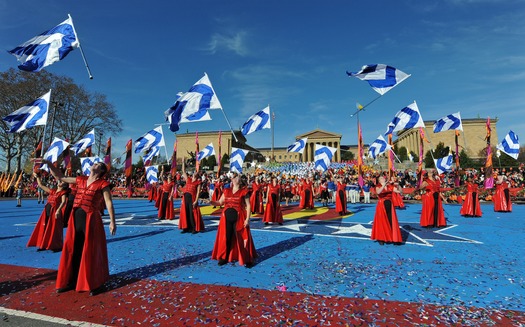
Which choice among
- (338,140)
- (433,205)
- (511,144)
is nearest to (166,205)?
(433,205)

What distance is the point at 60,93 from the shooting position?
3862 centimetres

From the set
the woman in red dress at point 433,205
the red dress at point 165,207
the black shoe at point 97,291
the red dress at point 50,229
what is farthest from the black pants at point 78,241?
the woman in red dress at point 433,205

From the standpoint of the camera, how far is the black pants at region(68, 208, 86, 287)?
186 inches

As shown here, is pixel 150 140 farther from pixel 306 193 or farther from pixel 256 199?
pixel 306 193

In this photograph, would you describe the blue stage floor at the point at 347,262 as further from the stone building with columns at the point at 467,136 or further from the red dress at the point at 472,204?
the stone building with columns at the point at 467,136

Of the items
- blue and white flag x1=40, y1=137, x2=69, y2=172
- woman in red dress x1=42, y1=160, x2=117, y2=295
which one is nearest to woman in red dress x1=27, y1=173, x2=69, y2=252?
woman in red dress x1=42, y1=160, x2=117, y2=295

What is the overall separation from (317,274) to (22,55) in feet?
29.7

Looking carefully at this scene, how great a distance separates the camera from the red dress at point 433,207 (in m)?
10.5

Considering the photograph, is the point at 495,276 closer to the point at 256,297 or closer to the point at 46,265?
the point at 256,297

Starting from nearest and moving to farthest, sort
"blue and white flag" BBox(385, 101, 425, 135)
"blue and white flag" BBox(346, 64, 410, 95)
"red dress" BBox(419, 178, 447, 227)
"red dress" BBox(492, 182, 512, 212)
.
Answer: "blue and white flag" BBox(346, 64, 410, 95), "red dress" BBox(419, 178, 447, 227), "blue and white flag" BBox(385, 101, 425, 135), "red dress" BBox(492, 182, 512, 212)

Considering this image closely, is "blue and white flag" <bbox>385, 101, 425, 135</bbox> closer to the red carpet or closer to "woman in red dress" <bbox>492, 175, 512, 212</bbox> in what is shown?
"woman in red dress" <bbox>492, 175, 512, 212</bbox>

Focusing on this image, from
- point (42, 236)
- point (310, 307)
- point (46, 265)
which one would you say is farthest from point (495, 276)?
point (42, 236)

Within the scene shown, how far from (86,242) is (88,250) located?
0.13 m

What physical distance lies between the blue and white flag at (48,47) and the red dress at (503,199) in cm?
1954
